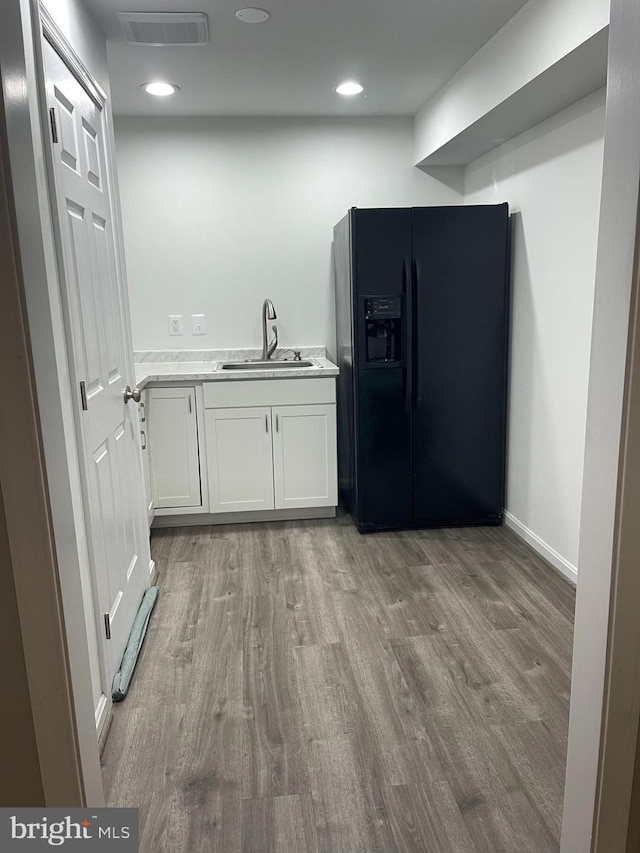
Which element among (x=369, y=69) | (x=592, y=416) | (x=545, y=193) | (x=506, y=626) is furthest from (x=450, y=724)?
(x=369, y=69)

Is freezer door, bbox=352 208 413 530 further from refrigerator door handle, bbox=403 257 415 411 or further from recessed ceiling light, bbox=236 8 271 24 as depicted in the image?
recessed ceiling light, bbox=236 8 271 24

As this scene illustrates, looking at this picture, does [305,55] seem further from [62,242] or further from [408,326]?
[62,242]

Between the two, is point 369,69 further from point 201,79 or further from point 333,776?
point 333,776

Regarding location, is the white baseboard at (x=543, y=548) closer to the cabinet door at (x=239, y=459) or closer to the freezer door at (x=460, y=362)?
the freezer door at (x=460, y=362)

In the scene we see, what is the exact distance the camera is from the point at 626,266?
1.08 m

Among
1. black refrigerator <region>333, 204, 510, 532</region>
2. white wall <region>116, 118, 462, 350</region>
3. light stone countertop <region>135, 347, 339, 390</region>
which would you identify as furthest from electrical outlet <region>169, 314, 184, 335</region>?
black refrigerator <region>333, 204, 510, 532</region>

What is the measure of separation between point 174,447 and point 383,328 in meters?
1.33

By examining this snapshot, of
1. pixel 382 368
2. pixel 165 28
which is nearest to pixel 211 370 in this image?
pixel 382 368

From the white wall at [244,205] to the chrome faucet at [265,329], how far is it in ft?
0.24

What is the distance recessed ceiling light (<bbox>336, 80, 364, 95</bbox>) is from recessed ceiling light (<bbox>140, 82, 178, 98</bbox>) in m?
0.84

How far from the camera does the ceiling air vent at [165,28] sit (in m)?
2.38

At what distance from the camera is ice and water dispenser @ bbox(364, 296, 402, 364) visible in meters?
3.36

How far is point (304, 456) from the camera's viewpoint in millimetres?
3699

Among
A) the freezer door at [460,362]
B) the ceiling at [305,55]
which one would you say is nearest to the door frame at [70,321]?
the ceiling at [305,55]
